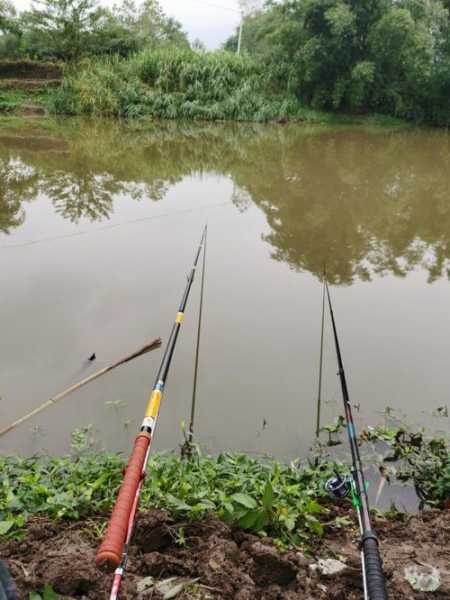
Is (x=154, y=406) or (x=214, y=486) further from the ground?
(x=154, y=406)

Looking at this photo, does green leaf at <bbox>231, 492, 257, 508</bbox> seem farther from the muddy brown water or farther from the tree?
the tree

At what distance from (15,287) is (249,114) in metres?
14.6

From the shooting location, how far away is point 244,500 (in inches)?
69.4

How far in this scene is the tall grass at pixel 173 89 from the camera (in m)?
16.3

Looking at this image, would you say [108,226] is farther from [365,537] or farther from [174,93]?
[174,93]

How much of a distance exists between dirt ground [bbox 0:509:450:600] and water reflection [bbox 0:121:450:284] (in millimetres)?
3070

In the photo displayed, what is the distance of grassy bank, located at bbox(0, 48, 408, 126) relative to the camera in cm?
1628

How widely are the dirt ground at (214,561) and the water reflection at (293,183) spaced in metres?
3.07

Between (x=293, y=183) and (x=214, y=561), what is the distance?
7.08m

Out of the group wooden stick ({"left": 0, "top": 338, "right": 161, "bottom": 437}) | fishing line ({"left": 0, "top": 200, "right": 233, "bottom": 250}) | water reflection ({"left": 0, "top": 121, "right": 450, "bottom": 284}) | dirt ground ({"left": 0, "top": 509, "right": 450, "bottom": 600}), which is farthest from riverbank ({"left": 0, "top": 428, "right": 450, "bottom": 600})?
fishing line ({"left": 0, "top": 200, "right": 233, "bottom": 250})

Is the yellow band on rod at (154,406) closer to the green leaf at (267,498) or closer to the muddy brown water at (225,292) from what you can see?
the green leaf at (267,498)

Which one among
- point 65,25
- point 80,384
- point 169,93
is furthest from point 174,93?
point 80,384

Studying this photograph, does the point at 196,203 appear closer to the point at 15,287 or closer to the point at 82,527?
the point at 15,287

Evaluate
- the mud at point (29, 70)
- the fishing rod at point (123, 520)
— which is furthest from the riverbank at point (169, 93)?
the fishing rod at point (123, 520)
